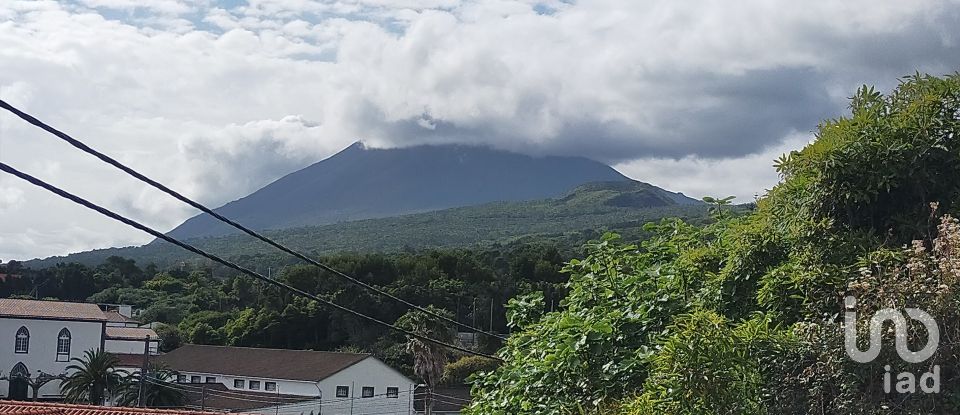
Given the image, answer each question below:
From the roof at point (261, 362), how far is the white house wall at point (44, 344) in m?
4.10

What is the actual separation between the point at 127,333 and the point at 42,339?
7.30 meters

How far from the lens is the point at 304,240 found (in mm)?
137875

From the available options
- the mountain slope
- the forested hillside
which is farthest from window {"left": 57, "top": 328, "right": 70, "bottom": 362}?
the mountain slope

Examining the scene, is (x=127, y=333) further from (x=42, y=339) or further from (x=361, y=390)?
(x=361, y=390)

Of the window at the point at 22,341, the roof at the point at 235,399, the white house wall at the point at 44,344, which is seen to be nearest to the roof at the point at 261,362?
the roof at the point at 235,399

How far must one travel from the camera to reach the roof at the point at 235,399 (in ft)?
139

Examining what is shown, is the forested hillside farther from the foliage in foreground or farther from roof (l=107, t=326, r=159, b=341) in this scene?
the foliage in foreground

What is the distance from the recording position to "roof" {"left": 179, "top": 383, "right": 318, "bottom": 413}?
1673 inches

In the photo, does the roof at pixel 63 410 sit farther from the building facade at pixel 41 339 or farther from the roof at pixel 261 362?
the building facade at pixel 41 339

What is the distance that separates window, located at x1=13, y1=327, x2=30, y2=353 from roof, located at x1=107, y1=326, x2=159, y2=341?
5018 millimetres

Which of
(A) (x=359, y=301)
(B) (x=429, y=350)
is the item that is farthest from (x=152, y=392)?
(A) (x=359, y=301)

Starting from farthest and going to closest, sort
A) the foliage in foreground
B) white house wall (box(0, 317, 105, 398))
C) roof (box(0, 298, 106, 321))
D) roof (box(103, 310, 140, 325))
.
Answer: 1. roof (box(103, 310, 140, 325))
2. roof (box(0, 298, 106, 321))
3. white house wall (box(0, 317, 105, 398))
4. the foliage in foreground

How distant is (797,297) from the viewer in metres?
5.95

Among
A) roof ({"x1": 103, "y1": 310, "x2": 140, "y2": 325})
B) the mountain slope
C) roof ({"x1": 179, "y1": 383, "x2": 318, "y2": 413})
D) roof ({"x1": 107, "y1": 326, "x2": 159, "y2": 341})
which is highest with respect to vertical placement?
the mountain slope
